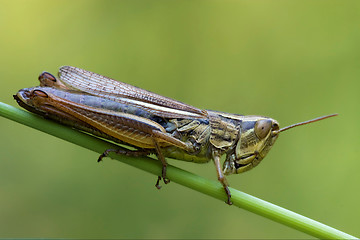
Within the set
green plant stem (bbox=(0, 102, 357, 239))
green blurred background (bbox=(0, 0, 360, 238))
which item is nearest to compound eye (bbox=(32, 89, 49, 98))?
green plant stem (bbox=(0, 102, 357, 239))

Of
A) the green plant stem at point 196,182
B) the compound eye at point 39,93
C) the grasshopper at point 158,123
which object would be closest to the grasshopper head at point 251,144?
the grasshopper at point 158,123

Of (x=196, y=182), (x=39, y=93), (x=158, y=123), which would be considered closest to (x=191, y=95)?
(x=158, y=123)

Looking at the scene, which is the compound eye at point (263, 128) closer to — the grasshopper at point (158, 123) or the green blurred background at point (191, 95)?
the grasshopper at point (158, 123)

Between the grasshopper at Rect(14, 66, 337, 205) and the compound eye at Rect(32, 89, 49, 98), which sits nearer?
the compound eye at Rect(32, 89, 49, 98)

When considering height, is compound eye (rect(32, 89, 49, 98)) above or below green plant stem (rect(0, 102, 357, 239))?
above

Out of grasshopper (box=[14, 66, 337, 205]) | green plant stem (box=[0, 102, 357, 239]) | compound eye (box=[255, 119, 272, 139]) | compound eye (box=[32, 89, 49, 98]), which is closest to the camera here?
green plant stem (box=[0, 102, 357, 239])

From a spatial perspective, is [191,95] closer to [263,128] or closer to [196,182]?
[263,128]

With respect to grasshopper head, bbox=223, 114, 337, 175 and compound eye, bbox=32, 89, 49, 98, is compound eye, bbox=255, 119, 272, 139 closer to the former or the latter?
grasshopper head, bbox=223, 114, 337, 175

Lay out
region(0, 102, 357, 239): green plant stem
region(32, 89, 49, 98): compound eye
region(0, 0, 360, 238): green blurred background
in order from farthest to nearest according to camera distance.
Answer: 1. region(0, 0, 360, 238): green blurred background
2. region(32, 89, 49, 98): compound eye
3. region(0, 102, 357, 239): green plant stem
